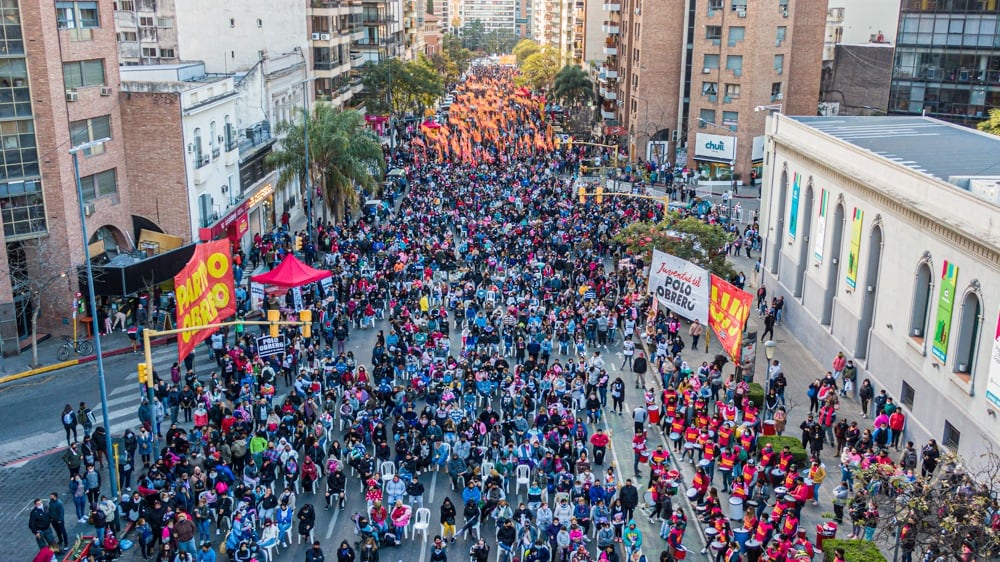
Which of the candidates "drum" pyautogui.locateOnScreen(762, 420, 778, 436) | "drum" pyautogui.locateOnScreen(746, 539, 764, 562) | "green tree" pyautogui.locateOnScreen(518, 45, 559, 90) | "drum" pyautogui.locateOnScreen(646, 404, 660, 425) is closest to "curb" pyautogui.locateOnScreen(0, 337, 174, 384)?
"drum" pyautogui.locateOnScreen(646, 404, 660, 425)

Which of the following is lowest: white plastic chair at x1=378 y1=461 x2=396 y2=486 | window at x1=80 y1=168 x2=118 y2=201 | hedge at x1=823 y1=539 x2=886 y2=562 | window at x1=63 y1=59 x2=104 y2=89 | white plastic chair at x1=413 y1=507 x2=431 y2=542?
white plastic chair at x1=413 y1=507 x2=431 y2=542

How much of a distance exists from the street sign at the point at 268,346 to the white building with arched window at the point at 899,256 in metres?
19.7

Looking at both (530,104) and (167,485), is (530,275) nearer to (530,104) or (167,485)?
(167,485)

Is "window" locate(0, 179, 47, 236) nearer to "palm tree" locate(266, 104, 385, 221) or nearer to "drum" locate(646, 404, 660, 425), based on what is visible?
"palm tree" locate(266, 104, 385, 221)

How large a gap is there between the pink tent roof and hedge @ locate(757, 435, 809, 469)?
19224 mm

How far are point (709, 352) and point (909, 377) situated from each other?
358 inches

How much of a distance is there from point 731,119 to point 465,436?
55890 mm

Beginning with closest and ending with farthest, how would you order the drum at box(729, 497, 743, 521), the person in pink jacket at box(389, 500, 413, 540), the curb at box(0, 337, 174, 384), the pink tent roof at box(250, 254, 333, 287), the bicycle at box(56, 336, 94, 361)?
the person in pink jacket at box(389, 500, 413, 540), the drum at box(729, 497, 743, 521), the curb at box(0, 337, 174, 384), the bicycle at box(56, 336, 94, 361), the pink tent roof at box(250, 254, 333, 287)

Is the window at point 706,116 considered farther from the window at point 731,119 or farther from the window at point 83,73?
the window at point 83,73

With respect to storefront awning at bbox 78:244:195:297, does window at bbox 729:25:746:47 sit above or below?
above

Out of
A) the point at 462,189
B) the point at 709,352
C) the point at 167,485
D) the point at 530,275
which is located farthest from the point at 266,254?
the point at 167,485

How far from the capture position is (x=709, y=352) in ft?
125

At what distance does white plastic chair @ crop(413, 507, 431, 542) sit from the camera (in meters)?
23.2

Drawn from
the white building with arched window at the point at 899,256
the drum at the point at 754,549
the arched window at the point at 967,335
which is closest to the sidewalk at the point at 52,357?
the drum at the point at 754,549
